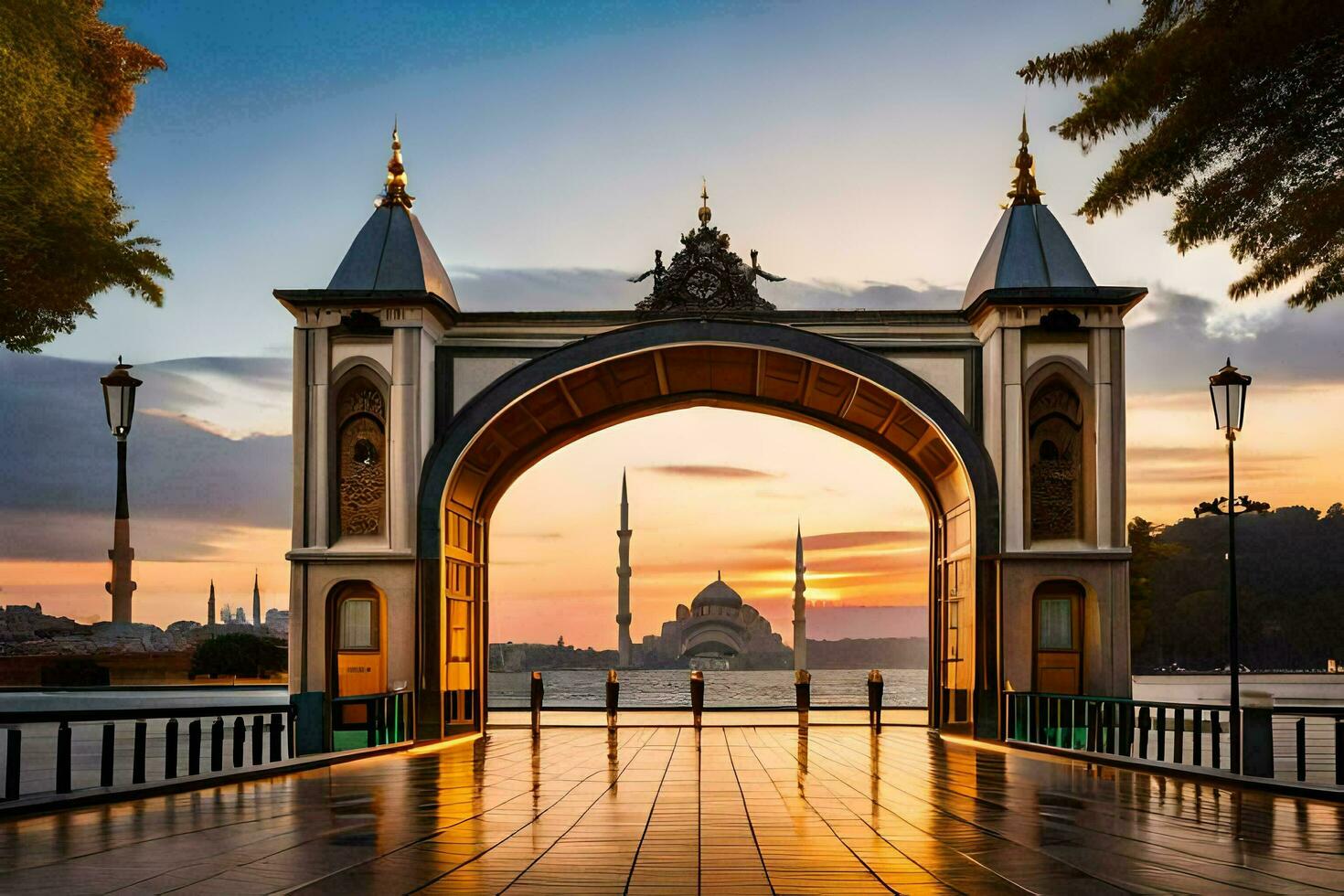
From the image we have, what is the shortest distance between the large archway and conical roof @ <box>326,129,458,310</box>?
2025 mm

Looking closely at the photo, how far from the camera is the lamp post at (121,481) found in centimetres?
1420

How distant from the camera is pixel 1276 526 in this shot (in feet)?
253

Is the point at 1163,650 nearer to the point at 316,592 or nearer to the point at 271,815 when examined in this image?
the point at 316,592

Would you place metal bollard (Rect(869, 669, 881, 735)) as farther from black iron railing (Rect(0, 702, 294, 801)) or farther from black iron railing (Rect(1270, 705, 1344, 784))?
black iron railing (Rect(0, 702, 294, 801))

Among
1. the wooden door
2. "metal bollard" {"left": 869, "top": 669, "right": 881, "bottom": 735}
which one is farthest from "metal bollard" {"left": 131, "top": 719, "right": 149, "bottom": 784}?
"metal bollard" {"left": 869, "top": 669, "right": 881, "bottom": 735}

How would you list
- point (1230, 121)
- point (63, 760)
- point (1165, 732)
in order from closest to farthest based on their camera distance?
point (1230, 121)
point (63, 760)
point (1165, 732)

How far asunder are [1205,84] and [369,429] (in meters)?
14.4

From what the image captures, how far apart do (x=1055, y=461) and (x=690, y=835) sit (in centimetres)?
1279

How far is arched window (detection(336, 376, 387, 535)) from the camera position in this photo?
66.5ft

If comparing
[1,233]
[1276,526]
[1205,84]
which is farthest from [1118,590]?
[1276,526]

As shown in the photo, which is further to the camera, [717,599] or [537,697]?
[717,599]

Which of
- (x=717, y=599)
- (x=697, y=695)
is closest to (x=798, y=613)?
(x=717, y=599)

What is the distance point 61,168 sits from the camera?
1598 centimetres

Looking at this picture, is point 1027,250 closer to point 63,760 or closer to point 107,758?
point 107,758
